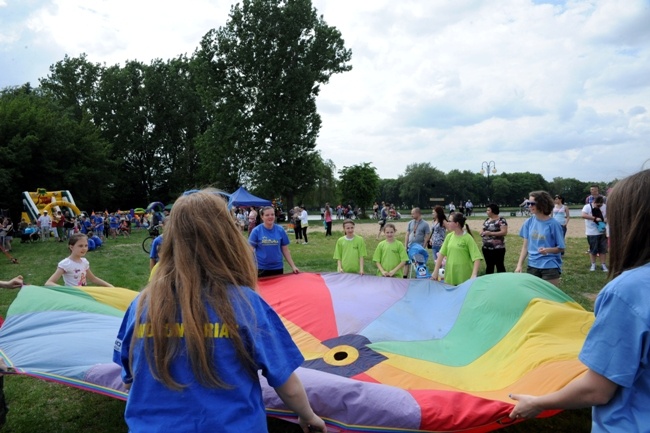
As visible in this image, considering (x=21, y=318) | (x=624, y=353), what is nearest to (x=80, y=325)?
(x=21, y=318)

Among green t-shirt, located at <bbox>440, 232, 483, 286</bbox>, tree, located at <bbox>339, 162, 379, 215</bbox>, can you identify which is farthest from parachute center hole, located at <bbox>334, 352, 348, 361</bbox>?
tree, located at <bbox>339, 162, 379, 215</bbox>

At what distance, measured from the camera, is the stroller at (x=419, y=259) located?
6766 mm

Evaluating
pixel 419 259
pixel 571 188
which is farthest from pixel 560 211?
pixel 571 188

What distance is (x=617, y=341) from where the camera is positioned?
1.29 m

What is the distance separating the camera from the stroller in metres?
6.77

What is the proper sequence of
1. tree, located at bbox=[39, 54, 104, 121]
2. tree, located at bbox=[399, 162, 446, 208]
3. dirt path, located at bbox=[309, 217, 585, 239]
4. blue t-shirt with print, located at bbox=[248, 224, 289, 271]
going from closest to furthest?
blue t-shirt with print, located at bbox=[248, 224, 289, 271] → dirt path, located at bbox=[309, 217, 585, 239] → tree, located at bbox=[39, 54, 104, 121] → tree, located at bbox=[399, 162, 446, 208]

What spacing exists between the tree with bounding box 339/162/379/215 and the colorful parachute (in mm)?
33997

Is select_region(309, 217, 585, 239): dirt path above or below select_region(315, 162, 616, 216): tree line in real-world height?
below

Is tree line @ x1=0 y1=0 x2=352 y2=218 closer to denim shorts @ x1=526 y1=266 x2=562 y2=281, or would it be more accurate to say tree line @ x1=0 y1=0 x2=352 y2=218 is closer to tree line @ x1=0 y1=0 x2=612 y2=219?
tree line @ x1=0 y1=0 x2=612 y2=219

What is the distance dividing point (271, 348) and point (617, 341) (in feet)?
3.37

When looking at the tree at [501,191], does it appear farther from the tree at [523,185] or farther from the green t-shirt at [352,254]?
the green t-shirt at [352,254]

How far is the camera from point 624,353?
1277 mm

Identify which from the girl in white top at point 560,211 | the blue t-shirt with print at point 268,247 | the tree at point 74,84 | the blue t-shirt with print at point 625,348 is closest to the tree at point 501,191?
the tree at point 74,84

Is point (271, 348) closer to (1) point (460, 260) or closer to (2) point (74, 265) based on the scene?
(2) point (74, 265)
